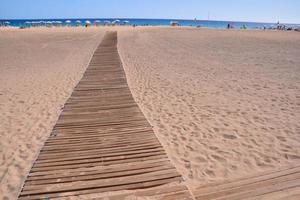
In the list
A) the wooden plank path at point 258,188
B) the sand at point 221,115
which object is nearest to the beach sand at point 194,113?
the sand at point 221,115

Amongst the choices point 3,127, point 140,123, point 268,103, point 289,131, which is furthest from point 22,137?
point 268,103

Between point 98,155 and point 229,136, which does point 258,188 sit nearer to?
point 229,136

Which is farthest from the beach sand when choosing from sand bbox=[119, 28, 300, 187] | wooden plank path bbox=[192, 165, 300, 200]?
wooden plank path bbox=[192, 165, 300, 200]

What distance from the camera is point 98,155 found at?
439cm

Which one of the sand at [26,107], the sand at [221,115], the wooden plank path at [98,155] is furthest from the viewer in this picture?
the sand at [221,115]

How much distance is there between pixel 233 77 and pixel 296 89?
240 centimetres

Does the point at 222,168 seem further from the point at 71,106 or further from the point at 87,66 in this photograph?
the point at 87,66

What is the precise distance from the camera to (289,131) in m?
5.42

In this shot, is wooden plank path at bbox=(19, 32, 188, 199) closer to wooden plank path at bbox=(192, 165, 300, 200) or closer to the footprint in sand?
wooden plank path at bbox=(192, 165, 300, 200)

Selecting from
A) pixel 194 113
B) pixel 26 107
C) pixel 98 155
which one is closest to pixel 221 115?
pixel 194 113

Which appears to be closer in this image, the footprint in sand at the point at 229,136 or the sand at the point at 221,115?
the sand at the point at 221,115

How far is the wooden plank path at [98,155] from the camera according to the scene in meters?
3.67

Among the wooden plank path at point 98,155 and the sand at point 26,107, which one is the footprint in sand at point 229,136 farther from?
the sand at point 26,107

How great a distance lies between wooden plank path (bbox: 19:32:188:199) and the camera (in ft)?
12.1
